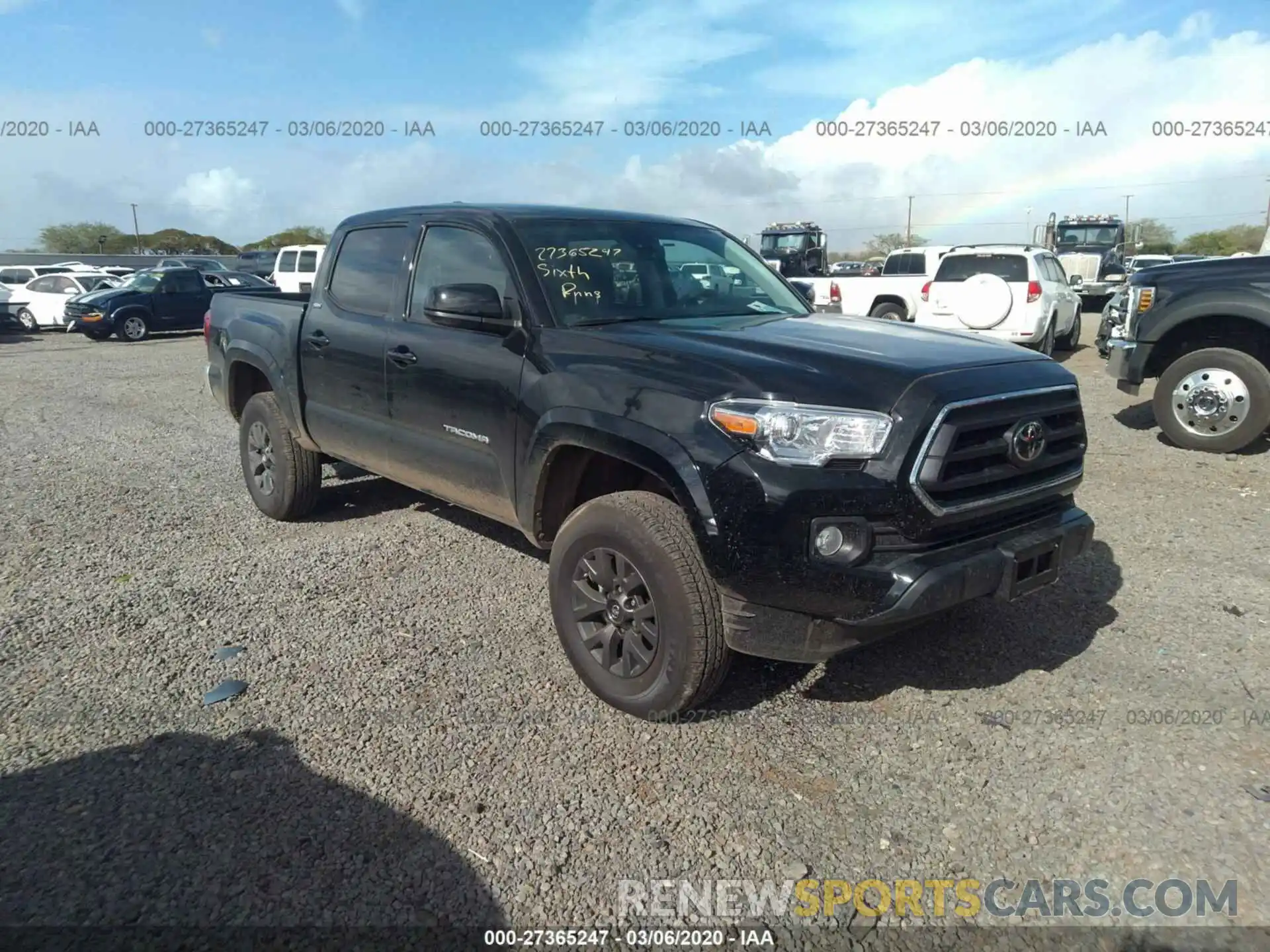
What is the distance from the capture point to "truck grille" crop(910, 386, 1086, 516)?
110 inches

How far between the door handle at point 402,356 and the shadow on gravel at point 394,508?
3.56 ft

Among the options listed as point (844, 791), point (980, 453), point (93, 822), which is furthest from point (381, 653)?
point (980, 453)

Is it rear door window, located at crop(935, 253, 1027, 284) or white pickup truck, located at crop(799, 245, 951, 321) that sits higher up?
rear door window, located at crop(935, 253, 1027, 284)

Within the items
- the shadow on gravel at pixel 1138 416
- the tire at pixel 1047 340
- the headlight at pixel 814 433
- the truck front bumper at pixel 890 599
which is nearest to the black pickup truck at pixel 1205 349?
the shadow on gravel at pixel 1138 416

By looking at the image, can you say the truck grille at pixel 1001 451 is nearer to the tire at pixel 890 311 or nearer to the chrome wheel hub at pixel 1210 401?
the chrome wheel hub at pixel 1210 401

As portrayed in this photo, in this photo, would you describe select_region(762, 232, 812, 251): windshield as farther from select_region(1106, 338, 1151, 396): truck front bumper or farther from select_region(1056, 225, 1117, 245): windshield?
select_region(1106, 338, 1151, 396): truck front bumper

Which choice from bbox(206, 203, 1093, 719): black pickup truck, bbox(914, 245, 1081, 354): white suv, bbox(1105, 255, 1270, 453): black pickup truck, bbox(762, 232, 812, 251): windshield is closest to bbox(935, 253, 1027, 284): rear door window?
bbox(914, 245, 1081, 354): white suv

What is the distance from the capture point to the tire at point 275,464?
5.39 m

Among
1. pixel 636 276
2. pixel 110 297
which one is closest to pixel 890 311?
pixel 636 276

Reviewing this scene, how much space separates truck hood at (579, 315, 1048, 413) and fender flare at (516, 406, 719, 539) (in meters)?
0.22

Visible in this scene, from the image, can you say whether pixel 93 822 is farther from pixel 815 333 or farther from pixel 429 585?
pixel 815 333

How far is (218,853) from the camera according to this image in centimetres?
255

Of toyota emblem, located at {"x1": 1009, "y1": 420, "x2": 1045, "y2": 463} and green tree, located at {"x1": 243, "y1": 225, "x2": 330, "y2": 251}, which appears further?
green tree, located at {"x1": 243, "y1": 225, "x2": 330, "y2": 251}

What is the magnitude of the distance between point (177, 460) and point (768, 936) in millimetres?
6857
